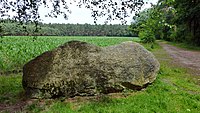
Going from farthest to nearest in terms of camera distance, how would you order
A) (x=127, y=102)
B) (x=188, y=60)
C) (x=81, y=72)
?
(x=188, y=60), (x=81, y=72), (x=127, y=102)

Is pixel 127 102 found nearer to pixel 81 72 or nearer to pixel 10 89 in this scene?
pixel 81 72

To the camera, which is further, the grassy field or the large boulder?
the large boulder

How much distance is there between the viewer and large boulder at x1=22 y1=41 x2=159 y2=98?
9.25m

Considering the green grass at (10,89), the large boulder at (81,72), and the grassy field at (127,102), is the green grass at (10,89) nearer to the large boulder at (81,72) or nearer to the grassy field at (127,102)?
the grassy field at (127,102)

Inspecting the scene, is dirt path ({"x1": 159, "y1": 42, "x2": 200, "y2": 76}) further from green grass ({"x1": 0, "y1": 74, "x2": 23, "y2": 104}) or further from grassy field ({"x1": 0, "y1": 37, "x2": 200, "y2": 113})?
green grass ({"x1": 0, "y1": 74, "x2": 23, "y2": 104})

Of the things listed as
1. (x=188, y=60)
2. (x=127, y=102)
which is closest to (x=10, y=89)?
(x=127, y=102)

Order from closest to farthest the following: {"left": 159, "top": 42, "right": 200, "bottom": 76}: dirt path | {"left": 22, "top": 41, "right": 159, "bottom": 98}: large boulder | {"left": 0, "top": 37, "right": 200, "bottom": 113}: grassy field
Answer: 1. {"left": 0, "top": 37, "right": 200, "bottom": 113}: grassy field
2. {"left": 22, "top": 41, "right": 159, "bottom": 98}: large boulder
3. {"left": 159, "top": 42, "right": 200, "bottom": 76}: dirt path

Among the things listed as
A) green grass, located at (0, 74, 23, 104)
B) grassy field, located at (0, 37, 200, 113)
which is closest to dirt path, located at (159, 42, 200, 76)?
grassy field, located at (0, 37, 200, 113)

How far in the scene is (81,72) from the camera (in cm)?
942

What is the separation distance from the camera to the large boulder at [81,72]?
30.3 ft

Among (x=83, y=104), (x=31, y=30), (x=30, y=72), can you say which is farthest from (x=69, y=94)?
(x=31, y=30)

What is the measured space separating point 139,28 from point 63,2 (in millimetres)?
50053

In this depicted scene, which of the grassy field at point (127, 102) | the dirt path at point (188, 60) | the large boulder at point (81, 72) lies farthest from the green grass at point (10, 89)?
the dirt path at point (188, 60)

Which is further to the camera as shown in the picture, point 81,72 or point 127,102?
point 81,72
